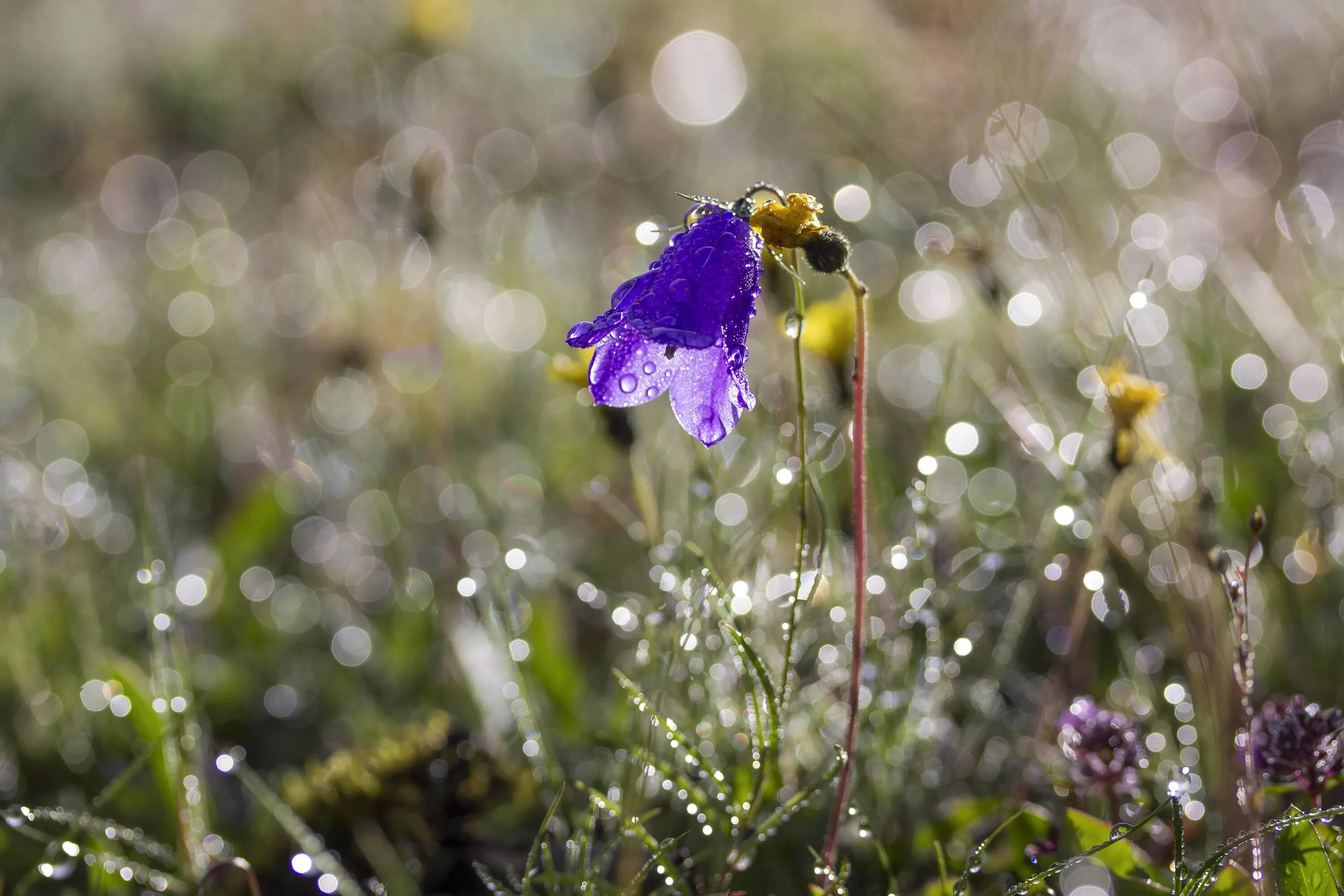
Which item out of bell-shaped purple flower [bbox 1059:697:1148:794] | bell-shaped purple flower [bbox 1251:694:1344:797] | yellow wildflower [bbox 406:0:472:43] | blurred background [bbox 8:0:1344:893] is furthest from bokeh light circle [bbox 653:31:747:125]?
bell-shaped purple flower [bbox 1251:694:1344:797]

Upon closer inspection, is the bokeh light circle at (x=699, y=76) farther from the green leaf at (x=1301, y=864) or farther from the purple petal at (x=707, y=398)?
the green leaf at (x=1301, y=864)

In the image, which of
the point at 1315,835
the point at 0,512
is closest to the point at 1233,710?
the point at 1315,835

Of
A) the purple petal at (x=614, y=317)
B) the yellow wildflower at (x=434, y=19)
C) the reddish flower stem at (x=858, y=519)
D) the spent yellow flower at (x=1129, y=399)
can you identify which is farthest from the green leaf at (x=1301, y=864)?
the yellow wildflower at (x=434, y=19)

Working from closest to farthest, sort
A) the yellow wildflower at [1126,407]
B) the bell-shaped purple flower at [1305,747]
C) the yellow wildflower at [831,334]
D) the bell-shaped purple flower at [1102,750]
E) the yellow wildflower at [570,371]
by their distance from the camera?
1. the bell-shaped purple flower at [1305,747]
2. the bell-shaped purple flower at [1102,750]
3. the yellow wildflower at [1126,407]
4. the yellow wildflower at [570,371]
5. the yellow wildflower at [831,334]

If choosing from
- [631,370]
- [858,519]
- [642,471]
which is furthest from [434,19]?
[858,519]

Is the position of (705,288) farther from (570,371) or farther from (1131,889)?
(1131,889)
